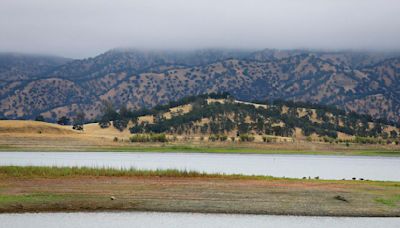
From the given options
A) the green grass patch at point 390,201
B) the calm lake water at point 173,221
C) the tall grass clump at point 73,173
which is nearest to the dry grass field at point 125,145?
the tall grass clump at point 73,173

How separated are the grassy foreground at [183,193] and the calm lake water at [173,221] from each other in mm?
1407

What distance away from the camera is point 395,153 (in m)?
144

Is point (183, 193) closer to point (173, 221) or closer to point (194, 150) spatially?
point (173, 221)

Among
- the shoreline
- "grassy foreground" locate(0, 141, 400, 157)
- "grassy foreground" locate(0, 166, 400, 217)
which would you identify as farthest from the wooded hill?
"grassy foreground" locate(0, 166, 400, 217)

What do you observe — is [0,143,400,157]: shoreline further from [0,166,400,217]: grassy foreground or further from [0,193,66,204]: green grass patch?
[0,193,66,204]: green grass patch

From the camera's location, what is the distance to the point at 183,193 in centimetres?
4528

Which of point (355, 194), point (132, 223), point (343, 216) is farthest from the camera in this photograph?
point (355, 194)

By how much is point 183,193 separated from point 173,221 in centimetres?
766

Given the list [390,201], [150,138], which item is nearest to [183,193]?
[390,201]

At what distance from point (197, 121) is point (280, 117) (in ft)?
79.9

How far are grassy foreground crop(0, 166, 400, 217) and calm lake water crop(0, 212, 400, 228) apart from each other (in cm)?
141

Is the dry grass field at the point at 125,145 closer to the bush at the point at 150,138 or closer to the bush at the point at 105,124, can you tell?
the bush at the point at 150,138

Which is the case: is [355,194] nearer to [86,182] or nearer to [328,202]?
[328,202]

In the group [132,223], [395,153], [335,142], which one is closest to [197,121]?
[335,142]
